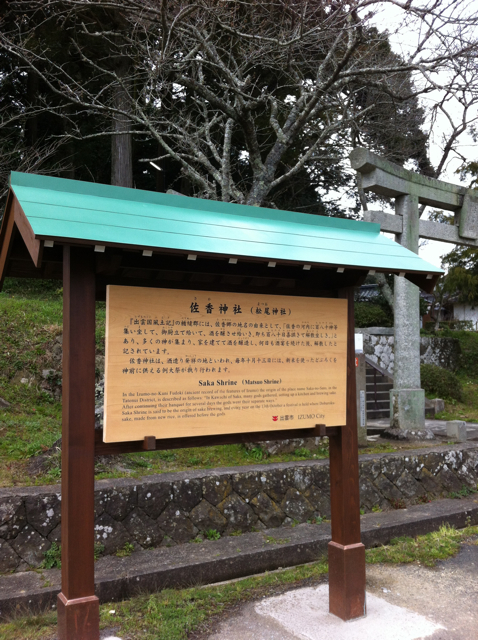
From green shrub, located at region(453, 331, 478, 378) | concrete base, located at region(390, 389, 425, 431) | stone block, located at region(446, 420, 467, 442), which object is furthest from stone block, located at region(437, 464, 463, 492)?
green shrub, located at region(453, 331, 478, 378)

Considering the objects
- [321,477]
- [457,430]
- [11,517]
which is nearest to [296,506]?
[321,477]

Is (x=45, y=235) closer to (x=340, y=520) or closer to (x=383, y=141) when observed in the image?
(x=340, y=520)

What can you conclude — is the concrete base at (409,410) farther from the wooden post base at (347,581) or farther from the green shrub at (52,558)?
the green shrub at (52,558)

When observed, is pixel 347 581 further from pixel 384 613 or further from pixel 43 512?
pixel 43 512

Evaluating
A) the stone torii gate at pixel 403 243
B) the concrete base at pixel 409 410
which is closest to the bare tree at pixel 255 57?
the stone torii gate at pixel 403 243

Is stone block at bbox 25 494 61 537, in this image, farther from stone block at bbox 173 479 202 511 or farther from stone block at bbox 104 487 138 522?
stone block at bbox 173 479 202 511

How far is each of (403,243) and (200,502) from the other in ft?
19.5

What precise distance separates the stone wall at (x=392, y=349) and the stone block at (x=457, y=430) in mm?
6636

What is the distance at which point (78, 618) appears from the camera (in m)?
2.96

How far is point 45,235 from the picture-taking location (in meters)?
2.58

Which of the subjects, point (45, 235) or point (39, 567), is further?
point (39, 567)

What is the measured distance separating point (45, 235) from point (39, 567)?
10.0 feet

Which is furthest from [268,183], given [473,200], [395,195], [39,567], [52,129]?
[52,129]

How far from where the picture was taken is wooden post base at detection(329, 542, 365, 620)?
379cm
